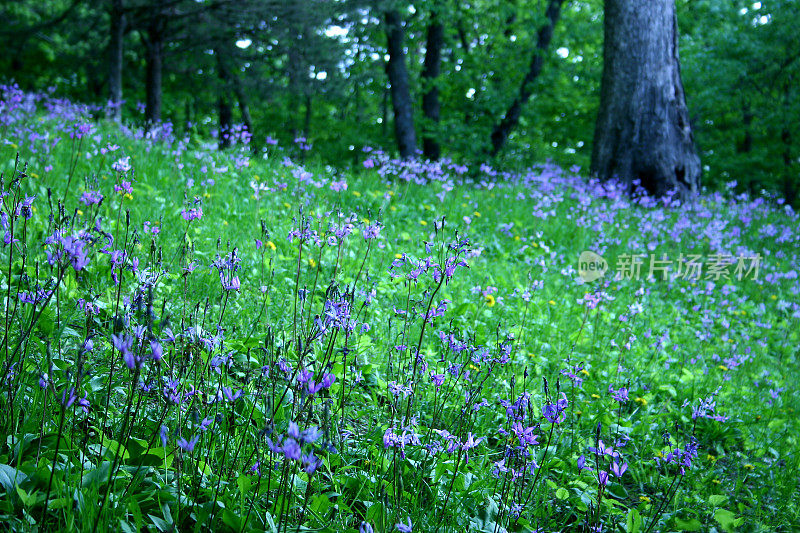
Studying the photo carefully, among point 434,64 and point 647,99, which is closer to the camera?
point 647,99

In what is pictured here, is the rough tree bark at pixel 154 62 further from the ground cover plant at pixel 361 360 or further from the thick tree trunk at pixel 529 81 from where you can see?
the thick tree trunk at pixel 529 81

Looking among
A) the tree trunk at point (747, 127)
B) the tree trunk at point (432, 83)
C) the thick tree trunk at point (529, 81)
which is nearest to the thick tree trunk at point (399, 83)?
the tree trunk at point (432, 83)

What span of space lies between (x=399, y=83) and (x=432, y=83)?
1412 mm

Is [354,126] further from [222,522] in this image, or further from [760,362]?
[222,522]

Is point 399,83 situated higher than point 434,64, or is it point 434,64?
point 434,64

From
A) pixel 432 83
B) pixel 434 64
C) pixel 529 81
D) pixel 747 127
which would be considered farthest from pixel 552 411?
pixel 747 127

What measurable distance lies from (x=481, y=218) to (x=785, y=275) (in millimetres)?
3526

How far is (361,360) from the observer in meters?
3.21

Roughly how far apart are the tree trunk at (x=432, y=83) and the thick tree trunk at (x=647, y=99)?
508 cm

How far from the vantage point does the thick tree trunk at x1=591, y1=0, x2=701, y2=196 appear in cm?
902

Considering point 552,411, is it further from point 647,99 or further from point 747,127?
point 747,127

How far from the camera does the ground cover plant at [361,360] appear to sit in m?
1.88

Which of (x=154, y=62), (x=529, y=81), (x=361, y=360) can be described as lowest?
(x=361, y=360)

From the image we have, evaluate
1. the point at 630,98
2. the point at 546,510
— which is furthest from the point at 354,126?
the point at 546,510
